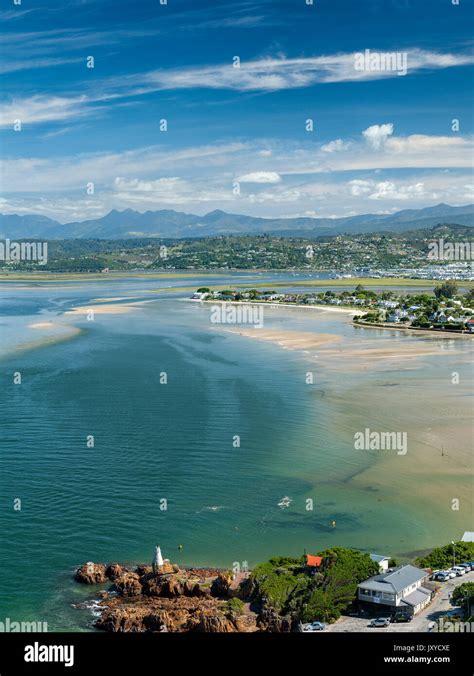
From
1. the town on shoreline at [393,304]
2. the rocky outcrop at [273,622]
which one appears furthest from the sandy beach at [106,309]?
the rocky outcrop at [273,622]

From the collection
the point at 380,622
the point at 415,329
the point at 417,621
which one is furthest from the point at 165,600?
the point at 415,329

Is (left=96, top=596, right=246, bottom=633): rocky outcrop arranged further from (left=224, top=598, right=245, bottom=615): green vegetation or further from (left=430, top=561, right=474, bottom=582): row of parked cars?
(left=430, top=561, right=474, bottom=582): row of parked cars

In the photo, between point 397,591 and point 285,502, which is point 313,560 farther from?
point 285,502

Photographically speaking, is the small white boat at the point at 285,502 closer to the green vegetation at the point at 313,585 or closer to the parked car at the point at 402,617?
the green vegetation at the point at 313,585
